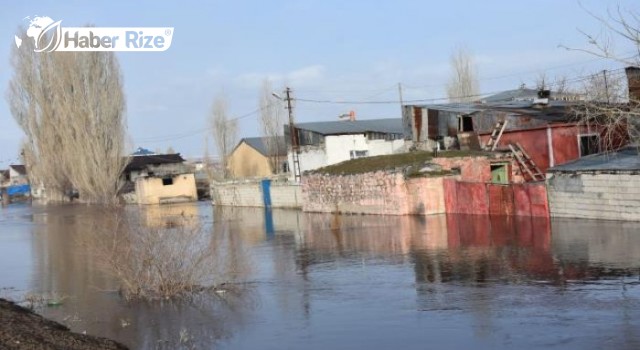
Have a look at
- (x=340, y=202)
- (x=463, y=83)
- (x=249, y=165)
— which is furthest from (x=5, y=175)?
(x=340, y=202)

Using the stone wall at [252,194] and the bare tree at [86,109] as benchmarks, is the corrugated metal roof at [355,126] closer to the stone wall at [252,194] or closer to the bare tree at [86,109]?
the stone wall at [252,194]

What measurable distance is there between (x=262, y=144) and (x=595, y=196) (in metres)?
48.9

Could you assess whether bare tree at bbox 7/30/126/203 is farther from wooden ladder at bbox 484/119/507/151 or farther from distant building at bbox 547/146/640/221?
distant building at bbox 547/146/640/221

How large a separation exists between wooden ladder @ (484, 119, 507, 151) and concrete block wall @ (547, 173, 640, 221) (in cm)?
920

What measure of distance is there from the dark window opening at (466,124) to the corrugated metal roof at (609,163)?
12060mm

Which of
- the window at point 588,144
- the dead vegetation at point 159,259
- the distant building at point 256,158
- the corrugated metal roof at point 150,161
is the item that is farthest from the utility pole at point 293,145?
the dead vegetation at point 159,259

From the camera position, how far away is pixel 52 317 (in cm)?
1284

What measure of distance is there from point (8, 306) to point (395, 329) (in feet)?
19.4

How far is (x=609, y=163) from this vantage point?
24828mm

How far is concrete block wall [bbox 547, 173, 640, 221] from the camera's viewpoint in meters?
23.0

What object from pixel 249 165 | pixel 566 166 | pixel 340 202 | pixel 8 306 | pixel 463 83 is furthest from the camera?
pixel 249 165

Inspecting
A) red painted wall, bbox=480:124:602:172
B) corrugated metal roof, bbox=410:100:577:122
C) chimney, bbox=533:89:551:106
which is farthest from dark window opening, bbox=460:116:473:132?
red painted wall, bbox=480:124:602:172

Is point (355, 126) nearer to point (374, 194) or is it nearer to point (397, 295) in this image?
point (374, 194)

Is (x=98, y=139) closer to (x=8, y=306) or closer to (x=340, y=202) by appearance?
(x=340, y=202)
